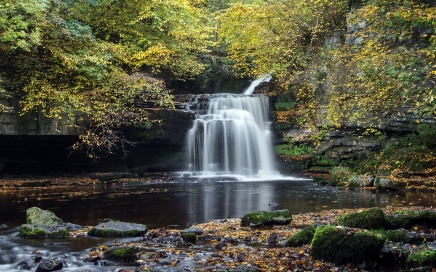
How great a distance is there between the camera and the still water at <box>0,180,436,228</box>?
1106 cm

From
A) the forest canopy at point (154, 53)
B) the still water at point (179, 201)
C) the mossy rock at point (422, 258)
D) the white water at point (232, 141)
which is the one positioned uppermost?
the forest canopy at point (154, 53)

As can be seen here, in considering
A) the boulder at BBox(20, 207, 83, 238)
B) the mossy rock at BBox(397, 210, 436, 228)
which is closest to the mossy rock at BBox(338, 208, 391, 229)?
the mossy rock at BBox(397, 210, 436, 228)

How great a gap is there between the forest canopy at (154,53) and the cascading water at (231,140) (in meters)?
2.26

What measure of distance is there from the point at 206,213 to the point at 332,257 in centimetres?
591

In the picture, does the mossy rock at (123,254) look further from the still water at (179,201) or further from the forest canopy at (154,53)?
the forest canopy at (154,53)

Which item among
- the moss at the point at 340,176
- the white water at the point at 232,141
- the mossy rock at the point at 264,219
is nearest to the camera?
the mossy rock at the point at 264,219

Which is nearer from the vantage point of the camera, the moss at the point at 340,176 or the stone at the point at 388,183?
the stone at the point at 388,183

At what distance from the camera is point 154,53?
64.0ft

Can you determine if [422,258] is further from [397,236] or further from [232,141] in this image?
[232,141]

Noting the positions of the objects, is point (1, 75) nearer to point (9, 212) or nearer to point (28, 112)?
point (28, 112)

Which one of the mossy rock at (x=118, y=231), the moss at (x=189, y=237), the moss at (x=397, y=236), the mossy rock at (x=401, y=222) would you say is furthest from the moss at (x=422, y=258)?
the mossy rock at (x=118, y=231)

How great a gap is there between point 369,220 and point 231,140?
14954mm

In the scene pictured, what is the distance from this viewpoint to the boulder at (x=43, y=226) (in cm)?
848

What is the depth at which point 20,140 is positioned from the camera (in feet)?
61.1
